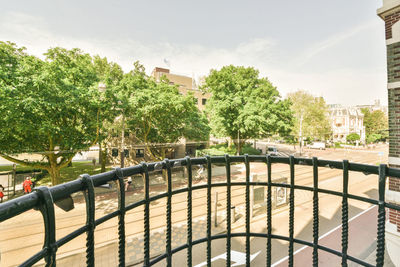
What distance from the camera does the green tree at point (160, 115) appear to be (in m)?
16.1

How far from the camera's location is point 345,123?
67312 millimetres

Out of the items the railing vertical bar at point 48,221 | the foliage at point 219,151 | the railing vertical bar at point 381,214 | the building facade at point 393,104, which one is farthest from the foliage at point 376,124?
the railing vertical bar at point 48,221

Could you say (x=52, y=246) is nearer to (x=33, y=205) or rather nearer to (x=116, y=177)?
(x=33, y=205)

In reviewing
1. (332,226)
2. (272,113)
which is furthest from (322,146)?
(332,226)

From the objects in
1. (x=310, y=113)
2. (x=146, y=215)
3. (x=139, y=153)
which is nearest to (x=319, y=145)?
(x=310, y=113)

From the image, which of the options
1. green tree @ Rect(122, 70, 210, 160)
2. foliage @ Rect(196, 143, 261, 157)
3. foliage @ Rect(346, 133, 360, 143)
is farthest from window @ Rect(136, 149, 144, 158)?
foliage @ Rect(346, 133, 360, 143)

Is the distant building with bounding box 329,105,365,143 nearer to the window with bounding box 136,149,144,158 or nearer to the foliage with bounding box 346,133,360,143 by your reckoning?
the foliage with bounding box 346,133,360,143

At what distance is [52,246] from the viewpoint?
131cm

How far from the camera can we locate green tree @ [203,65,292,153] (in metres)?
22.2

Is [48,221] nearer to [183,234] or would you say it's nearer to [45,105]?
[183,234]

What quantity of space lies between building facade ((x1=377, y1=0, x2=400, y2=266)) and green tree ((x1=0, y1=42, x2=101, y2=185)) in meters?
14.4

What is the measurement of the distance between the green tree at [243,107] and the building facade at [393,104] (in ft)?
46.0

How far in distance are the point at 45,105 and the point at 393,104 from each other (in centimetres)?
1546

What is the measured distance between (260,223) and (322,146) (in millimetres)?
45876
